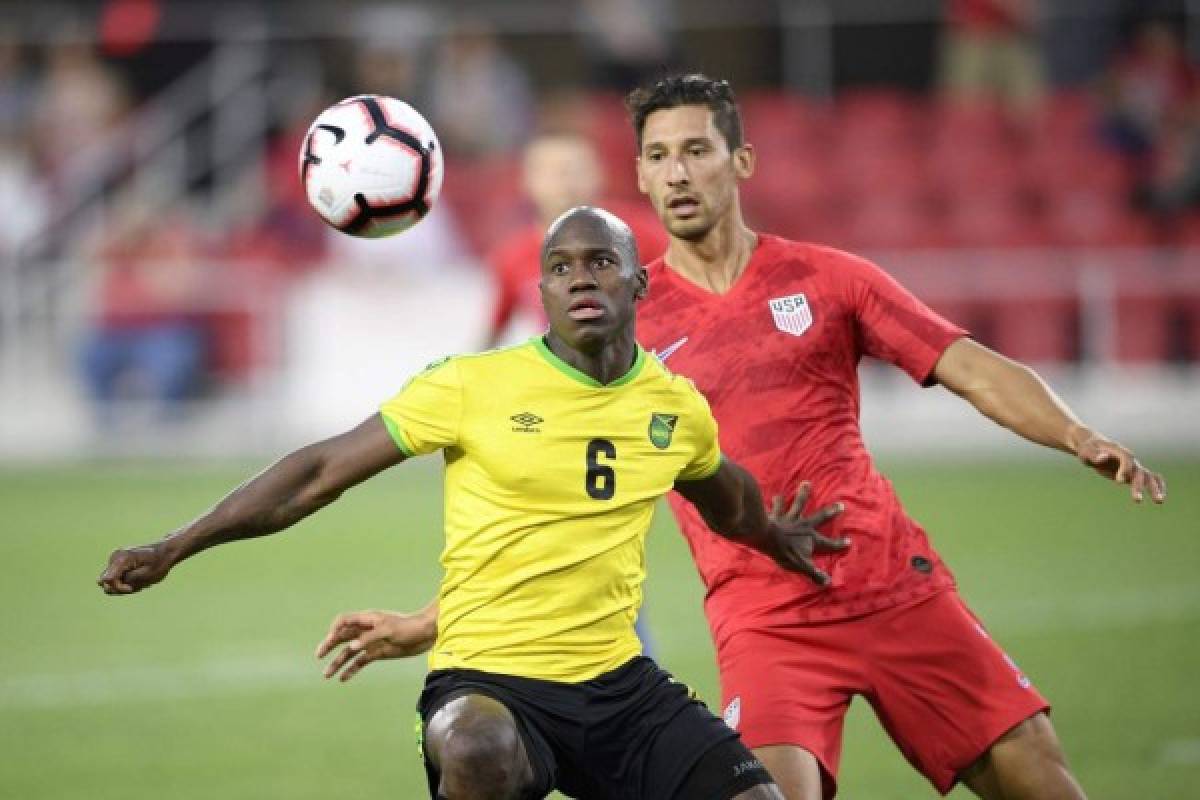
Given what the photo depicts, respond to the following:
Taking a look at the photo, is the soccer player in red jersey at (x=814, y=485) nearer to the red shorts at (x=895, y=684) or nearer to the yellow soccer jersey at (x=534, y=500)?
the red shorts at (x=895, y=684)

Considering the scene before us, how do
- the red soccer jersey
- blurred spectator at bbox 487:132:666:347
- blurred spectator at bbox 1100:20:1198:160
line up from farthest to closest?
blurred spectator at bbox 1100:20:1198:160 → blurred spectator at bbox 487:132:666:347 → the red soccer jersey

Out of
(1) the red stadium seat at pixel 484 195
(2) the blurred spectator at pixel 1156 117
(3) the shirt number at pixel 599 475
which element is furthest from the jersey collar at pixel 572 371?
(2) the blurred spectator at pixel 1156 117

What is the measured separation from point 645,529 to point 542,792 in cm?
78

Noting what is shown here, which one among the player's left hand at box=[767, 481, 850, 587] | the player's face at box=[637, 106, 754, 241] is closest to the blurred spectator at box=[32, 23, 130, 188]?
the player's face at box=[637, 106, 754, 241]

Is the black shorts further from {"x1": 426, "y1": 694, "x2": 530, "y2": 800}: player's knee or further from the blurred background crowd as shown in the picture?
the blurred background crowd

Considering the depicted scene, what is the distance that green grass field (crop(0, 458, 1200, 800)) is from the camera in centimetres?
829

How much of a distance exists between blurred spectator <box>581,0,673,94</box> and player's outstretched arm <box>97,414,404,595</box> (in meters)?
16.8

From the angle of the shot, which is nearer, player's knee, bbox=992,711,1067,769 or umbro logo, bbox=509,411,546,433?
umbro logo, bbox=509,411,546,433

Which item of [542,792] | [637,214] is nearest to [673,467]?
[542,792]

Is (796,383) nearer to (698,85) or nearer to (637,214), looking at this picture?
(698,85)

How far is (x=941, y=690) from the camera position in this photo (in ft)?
19.1

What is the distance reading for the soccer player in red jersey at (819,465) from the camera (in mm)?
5758

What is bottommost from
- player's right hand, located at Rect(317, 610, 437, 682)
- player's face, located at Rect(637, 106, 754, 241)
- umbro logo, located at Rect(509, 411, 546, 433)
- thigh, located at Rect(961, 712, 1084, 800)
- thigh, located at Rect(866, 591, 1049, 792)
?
thigh, located at Rect(961, 712, 1084, 800)

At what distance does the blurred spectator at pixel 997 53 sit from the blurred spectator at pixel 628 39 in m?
3.36
